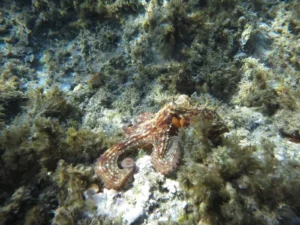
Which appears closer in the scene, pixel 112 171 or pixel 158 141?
pixel 112 171

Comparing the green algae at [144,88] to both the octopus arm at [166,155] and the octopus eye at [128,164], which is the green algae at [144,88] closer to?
the octopus arm at [166,155]

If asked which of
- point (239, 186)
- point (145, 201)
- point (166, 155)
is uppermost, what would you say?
point (166, 155)

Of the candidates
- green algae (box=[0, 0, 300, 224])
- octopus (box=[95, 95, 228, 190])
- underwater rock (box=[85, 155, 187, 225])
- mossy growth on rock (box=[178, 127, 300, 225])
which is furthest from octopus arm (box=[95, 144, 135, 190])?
mossy growth on rock (box=[178, 127, 300, 225])

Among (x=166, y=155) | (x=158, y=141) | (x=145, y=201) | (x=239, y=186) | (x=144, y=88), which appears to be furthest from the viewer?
(x=144, y=88)

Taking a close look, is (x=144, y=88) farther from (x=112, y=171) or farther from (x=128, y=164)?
(x=112, y=171)

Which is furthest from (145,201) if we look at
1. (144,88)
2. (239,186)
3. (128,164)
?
(144,88)

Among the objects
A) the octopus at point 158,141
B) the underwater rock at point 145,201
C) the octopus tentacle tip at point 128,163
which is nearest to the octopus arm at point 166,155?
the octopus at point 158,141

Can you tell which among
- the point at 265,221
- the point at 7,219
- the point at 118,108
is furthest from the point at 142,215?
the point at 118,108

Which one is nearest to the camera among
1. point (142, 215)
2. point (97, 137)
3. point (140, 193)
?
point (142, 215)

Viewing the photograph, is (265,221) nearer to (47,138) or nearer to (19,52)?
(47,138)
